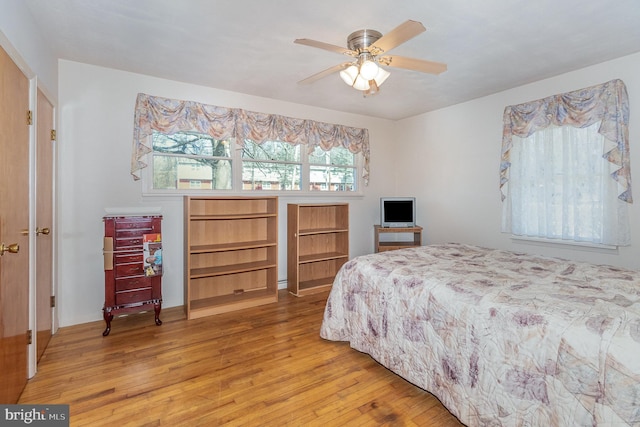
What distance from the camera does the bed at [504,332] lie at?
3.94ft

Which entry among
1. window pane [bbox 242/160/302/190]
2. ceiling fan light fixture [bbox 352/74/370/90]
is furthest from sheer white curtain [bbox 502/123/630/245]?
window pane [bbox 242/160/302/190]

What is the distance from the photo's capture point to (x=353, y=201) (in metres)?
4.70

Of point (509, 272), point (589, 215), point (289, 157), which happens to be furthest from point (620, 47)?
point (289, 157)

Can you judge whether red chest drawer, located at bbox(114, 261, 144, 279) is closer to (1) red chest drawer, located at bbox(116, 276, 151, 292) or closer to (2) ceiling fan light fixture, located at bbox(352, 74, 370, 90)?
(1) red chest drawer, located at bbox(116, 276, 151, 292)

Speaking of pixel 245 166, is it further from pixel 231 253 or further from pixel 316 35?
pixel 316 35

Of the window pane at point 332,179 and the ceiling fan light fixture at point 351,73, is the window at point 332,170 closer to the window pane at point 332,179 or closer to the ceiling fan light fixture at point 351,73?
Answer: the window pane at point 332,179

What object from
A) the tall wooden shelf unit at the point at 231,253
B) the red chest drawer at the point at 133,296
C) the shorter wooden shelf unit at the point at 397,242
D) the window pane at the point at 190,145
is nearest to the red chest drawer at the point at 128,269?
the red chest drawer at the point at 133,296

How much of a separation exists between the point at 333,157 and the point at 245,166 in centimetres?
137

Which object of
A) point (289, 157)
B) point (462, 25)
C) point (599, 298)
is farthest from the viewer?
point (289, 157)

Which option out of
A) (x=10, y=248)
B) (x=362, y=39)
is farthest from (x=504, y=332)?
(x=10, y=248)

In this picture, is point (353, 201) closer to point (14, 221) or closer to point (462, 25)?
point (462, 25)

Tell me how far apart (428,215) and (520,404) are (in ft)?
11.0

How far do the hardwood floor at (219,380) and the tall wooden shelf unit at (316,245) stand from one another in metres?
1.14

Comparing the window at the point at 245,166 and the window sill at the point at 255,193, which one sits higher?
the window at the point at 245,166
